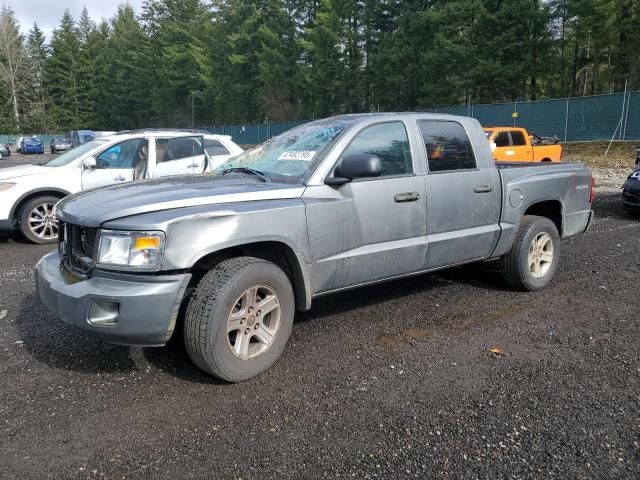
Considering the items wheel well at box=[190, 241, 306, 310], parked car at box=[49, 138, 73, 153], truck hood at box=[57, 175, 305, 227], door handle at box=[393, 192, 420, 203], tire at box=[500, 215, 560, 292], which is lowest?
tire at box=[500, 215, 560, 292]

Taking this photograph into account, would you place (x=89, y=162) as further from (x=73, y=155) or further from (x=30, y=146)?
(x=30, y=146)

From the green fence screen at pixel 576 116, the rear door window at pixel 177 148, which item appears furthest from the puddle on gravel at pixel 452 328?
the green fence screen at pixel 576 116

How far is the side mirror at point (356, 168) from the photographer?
354 cm

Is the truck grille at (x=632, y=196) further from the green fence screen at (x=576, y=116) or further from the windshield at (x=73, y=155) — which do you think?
the green fence screen at (x=576, y=116)

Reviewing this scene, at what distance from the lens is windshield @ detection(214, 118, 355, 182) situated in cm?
385

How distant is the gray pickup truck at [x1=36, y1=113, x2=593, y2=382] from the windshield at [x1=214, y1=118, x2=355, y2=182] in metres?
0.02

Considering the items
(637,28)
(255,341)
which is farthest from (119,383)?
(637,28)

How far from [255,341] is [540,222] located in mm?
3300

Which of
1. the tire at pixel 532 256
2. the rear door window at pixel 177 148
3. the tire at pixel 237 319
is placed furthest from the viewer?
the rear door window at pixel 177 148

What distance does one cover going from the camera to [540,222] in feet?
16.9

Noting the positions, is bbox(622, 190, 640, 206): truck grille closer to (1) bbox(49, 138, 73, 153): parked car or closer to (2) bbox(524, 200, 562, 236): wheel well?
(2) bbox(524, 200, 562, 236): wheel well

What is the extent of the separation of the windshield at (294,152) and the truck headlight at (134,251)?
118 cm

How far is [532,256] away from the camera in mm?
5168

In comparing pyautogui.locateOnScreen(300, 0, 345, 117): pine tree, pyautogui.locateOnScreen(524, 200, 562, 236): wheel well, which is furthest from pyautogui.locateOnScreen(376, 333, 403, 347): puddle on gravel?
pyautogui.locateOnScreen(300, 0, 345, 117): pine tree
